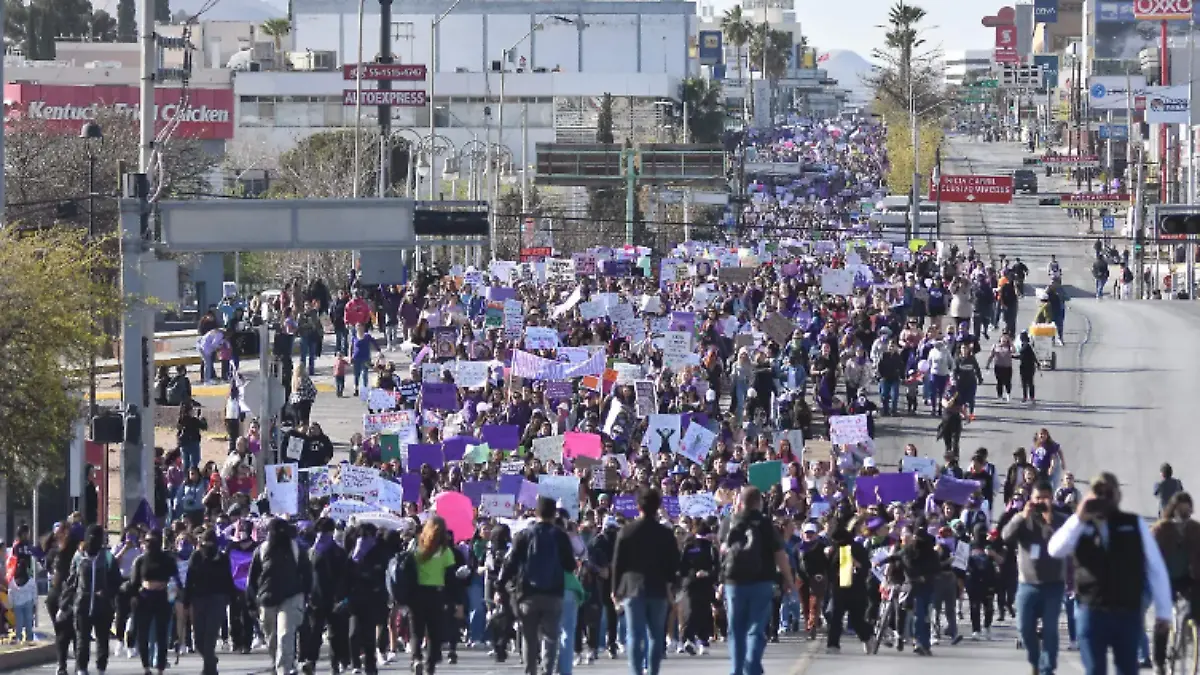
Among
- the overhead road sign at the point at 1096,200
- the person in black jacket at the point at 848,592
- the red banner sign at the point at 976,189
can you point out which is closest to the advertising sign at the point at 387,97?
the red banner sign at the point at 976,189

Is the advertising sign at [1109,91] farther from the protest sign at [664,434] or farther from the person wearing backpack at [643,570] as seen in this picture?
the person wearing backpack at [643,570]

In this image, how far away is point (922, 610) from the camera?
1928 centimetres

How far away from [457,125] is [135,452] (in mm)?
117779

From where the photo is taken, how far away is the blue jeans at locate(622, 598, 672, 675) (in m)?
14.6

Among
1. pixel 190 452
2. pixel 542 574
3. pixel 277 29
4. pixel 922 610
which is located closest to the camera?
pixel 542 574

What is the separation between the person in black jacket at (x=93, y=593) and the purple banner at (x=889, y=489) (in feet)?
27.8

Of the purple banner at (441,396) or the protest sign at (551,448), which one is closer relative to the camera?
the protest sign at (551,448)

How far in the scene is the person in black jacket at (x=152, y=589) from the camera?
17547 mm

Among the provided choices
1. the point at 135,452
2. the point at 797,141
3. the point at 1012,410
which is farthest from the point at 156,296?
Answer: the point at 797,141

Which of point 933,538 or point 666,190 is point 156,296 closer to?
point 933,538

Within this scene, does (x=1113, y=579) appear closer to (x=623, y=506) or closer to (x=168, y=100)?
(x=623, y=506)

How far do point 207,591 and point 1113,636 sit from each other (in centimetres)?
797

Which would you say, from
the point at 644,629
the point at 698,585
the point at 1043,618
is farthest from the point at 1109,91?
the point at 644,629

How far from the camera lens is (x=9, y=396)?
24906mm
